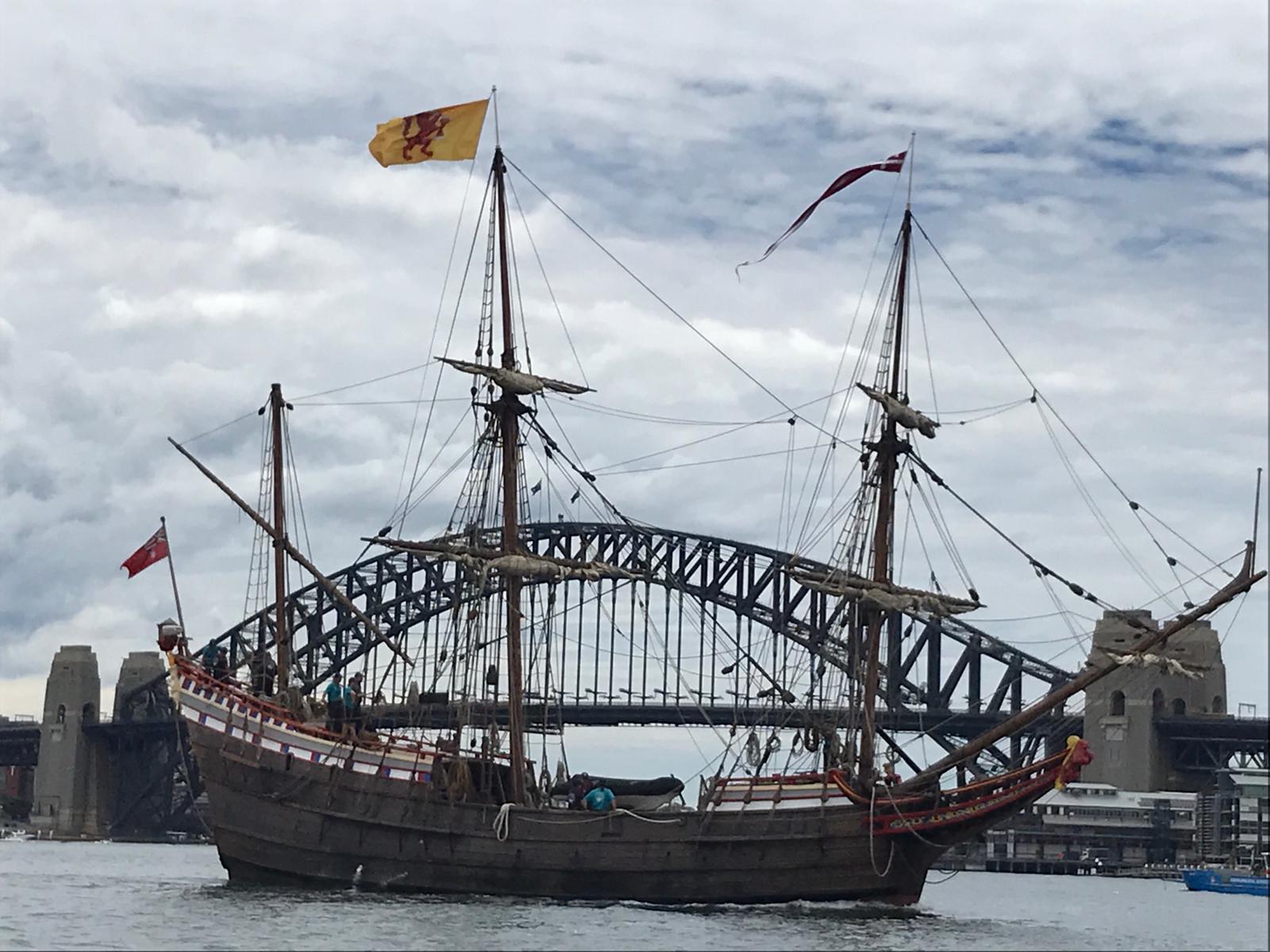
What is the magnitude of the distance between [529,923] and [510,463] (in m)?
20.2

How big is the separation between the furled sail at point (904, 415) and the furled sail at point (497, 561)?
431 inches

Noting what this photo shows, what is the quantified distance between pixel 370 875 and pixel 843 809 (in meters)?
15.9

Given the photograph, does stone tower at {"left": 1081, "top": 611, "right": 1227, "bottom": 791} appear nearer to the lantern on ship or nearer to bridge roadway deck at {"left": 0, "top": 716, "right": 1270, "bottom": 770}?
bridge roadway deck at {"left": 0, "top": 716, "right": 1270, "bottom": 770}

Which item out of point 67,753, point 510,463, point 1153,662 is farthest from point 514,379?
point 67,753

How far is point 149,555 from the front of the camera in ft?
279

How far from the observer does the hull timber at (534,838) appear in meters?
69.8

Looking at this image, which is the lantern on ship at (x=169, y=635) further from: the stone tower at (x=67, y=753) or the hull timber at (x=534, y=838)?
the stone tower at (x=67, y=753)

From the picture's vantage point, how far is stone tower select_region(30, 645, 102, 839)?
18262 centimetres

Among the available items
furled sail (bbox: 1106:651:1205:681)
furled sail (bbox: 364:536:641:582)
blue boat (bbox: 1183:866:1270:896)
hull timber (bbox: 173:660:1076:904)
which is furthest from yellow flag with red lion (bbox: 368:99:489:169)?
blue boat (bbox: 1183:866:1270:896)

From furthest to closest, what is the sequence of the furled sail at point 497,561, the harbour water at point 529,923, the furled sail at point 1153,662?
the furled sail at point 497,561 → the furled sail at point 1153,662 → the harbour water at point 529,923

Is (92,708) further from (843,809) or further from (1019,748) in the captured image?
(843,809)

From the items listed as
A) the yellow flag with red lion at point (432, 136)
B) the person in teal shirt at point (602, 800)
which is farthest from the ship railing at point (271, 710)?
the yellow flag with red lion at point (432, 136)

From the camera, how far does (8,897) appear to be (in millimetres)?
74875

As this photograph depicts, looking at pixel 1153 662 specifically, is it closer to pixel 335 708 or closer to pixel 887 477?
pixel 887 477
